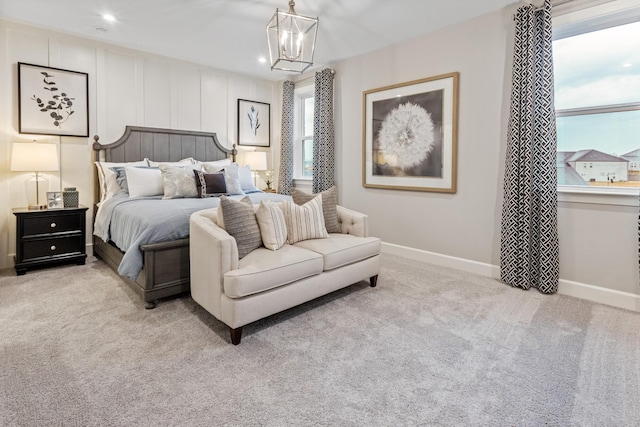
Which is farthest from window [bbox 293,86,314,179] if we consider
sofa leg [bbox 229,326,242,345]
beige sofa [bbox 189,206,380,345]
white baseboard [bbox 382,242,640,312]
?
sofa leg [bbox 229,326,242,345]

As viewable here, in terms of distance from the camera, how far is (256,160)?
17.7ft

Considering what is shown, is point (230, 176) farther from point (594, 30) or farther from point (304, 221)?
point (594, 30)

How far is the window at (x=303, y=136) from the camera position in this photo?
5688 mm

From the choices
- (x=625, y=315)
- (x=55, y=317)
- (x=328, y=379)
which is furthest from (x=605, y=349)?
(x=55, y=317)

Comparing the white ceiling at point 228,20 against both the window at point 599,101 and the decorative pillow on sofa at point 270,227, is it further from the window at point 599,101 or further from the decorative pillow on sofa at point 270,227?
the decorative pillow on sofa at point 270,227

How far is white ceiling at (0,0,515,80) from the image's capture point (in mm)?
3195

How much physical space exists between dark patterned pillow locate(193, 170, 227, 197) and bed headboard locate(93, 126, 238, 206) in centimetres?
106

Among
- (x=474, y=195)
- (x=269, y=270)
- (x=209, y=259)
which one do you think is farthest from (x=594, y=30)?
(x=209, y=259)

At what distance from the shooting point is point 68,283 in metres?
3.22

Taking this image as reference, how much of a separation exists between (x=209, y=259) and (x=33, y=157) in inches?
102

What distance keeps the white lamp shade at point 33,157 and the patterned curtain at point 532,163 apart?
4.53 m

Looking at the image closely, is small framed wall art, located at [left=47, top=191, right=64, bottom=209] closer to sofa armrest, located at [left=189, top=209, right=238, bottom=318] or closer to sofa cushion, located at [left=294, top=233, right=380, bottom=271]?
sofa armrest, located at [left=189, top=209, right=238, bottom=318]

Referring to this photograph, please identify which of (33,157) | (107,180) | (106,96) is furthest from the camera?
(106,96)

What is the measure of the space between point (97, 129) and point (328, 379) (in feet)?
13.3
